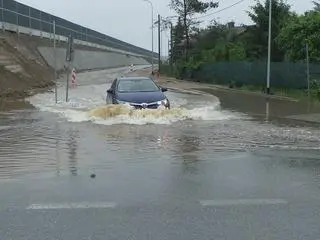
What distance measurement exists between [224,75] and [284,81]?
11791 mm

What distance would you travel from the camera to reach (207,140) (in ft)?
43.3

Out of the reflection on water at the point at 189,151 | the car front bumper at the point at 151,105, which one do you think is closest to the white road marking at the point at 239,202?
the reflection on water at the point at 189,151

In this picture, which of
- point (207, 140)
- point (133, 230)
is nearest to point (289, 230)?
point (133, 230)

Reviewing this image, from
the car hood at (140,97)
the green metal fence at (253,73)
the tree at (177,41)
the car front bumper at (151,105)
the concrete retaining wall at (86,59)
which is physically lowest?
the car front bumper at (151,105)

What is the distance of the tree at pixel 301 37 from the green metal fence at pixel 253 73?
4.25 feet

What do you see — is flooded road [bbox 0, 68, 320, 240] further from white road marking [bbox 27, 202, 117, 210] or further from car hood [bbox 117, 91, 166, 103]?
car hood [bbox 117, 91, 166, 103]

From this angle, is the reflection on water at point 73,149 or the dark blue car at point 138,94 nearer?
the reflection on water at point 73,149

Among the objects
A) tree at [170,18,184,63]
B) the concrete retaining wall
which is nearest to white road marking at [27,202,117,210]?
the concrete retaining wall

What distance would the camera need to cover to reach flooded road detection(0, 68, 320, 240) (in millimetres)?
6086

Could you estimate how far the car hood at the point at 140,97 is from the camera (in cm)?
1830

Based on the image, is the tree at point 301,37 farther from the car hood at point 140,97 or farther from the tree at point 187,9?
the tree at point 187,9

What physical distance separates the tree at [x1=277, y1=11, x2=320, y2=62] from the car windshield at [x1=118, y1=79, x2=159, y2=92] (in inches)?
658

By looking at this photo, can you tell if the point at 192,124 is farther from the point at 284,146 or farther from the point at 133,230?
the point at 133,230

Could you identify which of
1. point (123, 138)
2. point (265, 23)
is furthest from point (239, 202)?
point (265, 23)
